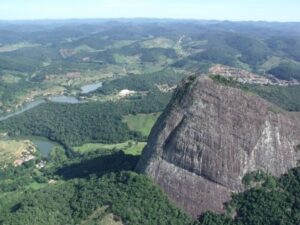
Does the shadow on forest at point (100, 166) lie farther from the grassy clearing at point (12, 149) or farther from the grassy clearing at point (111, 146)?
the grassy clearing at point (12, 149)

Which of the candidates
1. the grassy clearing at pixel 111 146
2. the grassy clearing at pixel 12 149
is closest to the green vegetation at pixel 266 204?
the grassy clearing at pixel 111 146

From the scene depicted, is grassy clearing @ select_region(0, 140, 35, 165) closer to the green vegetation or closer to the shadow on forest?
the shadow on forest

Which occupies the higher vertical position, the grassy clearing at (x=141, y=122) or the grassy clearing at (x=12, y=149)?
the grassy clearing at (x=141, y=122)

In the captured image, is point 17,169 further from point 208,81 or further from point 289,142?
point 289,142

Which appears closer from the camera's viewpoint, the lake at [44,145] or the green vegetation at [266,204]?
the green vegetation at [266,204]

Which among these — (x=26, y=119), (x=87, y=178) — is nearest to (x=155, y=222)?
(x=87, y=178)

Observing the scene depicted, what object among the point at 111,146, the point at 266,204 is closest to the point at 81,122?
the point at 111,146
